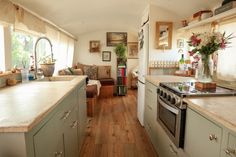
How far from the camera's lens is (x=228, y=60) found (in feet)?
6.49

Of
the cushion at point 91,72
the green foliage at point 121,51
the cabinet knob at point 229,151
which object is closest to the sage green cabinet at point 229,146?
the cabinet knob at point 229,151

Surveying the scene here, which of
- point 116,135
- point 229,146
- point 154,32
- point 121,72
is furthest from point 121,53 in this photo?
point 229,146

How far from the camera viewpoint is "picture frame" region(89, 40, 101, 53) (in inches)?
249

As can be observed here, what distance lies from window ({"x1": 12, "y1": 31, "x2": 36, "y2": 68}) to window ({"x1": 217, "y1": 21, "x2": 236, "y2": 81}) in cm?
264

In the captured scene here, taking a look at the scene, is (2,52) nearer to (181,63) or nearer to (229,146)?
(229,146)

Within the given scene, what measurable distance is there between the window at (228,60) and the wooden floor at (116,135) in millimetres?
1374

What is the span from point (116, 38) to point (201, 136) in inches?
217

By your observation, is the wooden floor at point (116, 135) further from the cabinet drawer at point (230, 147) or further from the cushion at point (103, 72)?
the cushion at point (103, 72)

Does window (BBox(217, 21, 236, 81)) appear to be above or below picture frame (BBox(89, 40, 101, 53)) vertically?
below

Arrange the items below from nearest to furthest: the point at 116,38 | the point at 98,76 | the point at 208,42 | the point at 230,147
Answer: the point at 230,147 → the point at 208,42 → the point at 98,76 → the point at 116,38

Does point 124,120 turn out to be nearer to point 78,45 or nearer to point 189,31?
point 189,31

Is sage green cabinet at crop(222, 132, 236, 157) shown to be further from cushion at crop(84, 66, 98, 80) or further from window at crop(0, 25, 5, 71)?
cushion at crop(84, 66, 98, 80)

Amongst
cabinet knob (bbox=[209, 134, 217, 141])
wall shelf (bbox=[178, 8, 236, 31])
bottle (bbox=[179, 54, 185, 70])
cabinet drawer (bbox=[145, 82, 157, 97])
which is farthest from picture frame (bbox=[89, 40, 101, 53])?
cabinet knob (bbox=[209, 134, 217, 141])

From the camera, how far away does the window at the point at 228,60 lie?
1.89 m
